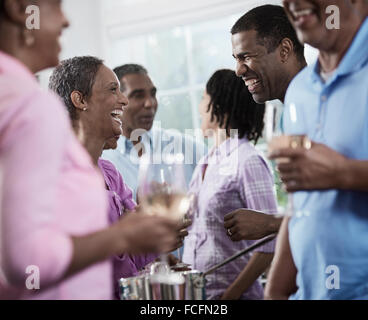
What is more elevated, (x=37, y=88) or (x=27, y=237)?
(x=37, y=88)

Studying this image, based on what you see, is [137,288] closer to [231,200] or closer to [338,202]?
[338,202]

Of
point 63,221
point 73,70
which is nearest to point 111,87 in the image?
point 73,70

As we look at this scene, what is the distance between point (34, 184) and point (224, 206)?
1054 mm

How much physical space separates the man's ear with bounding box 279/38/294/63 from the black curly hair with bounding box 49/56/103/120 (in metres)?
0.46

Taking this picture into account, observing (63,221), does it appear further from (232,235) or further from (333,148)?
(232,235)

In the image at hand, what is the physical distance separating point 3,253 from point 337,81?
0.53 meters

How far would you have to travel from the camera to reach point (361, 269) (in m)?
0.90

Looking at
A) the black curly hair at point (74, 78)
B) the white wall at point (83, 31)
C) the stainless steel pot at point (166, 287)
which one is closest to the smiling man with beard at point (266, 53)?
the black curly hair at point (74, 78)

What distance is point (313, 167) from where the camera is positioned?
31.8 inches

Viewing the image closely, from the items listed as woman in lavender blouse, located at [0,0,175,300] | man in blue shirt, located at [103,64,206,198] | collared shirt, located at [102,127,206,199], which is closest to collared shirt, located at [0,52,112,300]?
woman in lavender blouse, located at [0,0,175,300]

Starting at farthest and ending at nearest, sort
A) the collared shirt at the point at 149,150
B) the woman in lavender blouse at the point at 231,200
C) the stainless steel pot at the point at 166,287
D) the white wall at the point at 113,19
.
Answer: the white wall at the point at 113,19 < the collared shirt at the point at 149,150 < the woman in lavender blouse at the point at 231,200 < the stainless steel pot at the point at 166,287

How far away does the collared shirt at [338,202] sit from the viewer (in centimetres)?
87

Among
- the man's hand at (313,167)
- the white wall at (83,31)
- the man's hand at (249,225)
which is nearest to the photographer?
the man's hand at (313,167)

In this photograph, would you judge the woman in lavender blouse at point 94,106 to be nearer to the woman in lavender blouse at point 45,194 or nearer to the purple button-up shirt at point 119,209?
the purple button-up shirt at point 119,209
